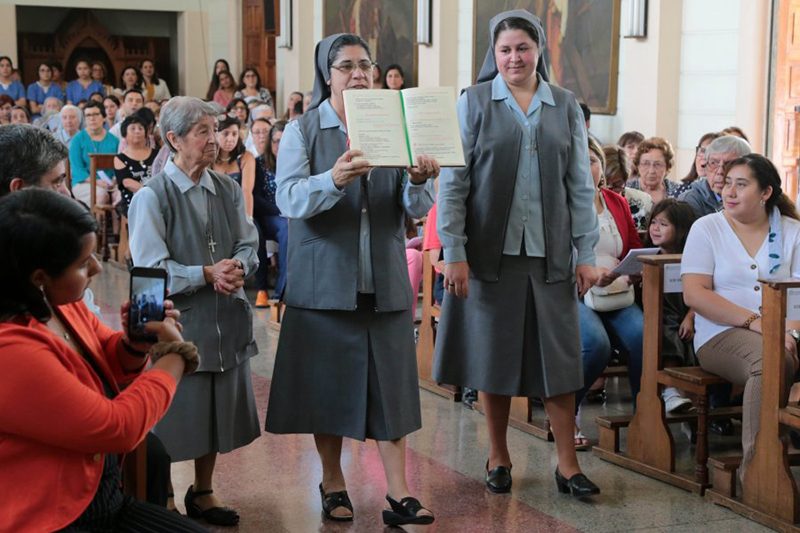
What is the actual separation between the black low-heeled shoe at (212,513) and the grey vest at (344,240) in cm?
79

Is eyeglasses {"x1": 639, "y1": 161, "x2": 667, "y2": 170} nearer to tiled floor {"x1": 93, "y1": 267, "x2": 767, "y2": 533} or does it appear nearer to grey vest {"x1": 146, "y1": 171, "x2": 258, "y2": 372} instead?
tiled floor {"x1": 93, "y1": 267, "x2": 767, "y2": 533}

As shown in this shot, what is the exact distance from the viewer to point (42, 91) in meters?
19.7

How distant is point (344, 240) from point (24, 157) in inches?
47.8

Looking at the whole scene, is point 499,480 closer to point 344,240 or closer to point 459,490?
point 459,490

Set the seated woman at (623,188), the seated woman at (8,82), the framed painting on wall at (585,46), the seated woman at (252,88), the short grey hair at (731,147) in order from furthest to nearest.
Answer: the seated woman at (8,82), the seated woman at (252,88), the framed painting on wall at (585,46), the seated woman at (623,188), the short grey hair at (731,147)

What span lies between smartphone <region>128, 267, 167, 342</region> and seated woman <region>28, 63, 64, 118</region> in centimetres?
1708

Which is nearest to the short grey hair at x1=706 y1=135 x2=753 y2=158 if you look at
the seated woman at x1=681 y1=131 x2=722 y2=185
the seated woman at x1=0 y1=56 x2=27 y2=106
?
the seated woman at x1=681 y1=131 x2=722 y2=185

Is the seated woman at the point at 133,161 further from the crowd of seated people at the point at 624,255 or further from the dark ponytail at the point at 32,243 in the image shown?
the dark ponytail at the point at 32,243

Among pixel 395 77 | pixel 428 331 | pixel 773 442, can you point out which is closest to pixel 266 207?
pixel 428 331

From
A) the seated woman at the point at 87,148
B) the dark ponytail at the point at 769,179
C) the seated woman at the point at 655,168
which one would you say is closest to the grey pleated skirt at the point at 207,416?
the dark ponytail at the point at 769,179

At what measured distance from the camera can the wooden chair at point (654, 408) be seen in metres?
5.00

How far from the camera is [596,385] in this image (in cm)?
650

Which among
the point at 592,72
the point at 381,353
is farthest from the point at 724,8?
the point at 381,353

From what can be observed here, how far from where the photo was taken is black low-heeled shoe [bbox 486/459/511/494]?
15.9 ft
